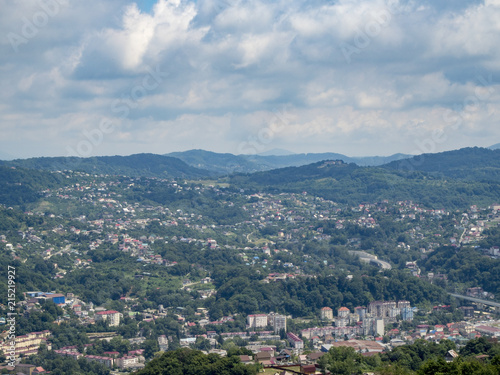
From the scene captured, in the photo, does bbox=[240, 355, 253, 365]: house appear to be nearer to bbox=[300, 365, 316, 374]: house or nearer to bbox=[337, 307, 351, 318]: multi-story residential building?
bbox=[300, 365, 316, 374]: house

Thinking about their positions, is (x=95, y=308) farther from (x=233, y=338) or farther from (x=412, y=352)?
(x=412, y=352)

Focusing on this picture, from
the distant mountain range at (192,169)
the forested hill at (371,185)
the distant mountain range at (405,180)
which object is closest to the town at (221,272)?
the forested hill at (371,185)

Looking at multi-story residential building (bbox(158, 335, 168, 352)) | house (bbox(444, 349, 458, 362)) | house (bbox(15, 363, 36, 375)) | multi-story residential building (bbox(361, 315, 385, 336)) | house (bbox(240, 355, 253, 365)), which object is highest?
house (bbox(240, 355, 253, 365))

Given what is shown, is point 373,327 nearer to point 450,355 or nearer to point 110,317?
point 450,355

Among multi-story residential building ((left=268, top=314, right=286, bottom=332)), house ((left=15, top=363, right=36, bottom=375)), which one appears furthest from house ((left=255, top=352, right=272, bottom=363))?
multi-story residential building ((left=268, top=314, right=286, bottom=332))

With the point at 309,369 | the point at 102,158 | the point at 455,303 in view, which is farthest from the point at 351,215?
the point at 102,158

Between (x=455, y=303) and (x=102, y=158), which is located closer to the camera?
(x=455, y=303)

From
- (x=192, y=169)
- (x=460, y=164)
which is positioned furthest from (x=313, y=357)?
(x=192, y=169)
